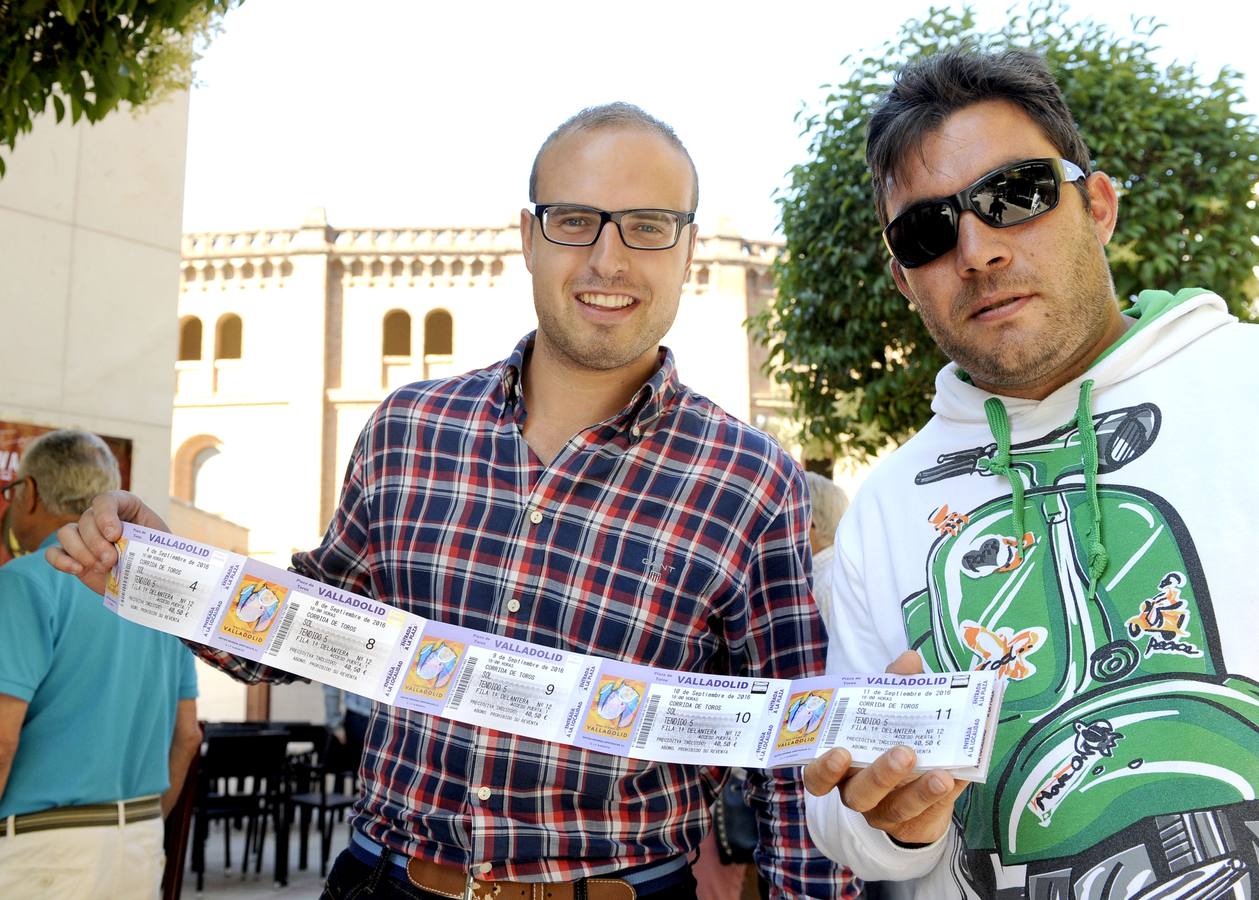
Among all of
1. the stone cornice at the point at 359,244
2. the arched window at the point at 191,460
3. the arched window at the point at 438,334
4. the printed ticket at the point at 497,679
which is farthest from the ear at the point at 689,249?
the arched window at the point at 191,460

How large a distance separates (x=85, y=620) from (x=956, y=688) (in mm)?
2840

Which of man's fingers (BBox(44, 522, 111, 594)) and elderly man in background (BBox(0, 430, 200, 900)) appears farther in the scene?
elderly man in background (BBox(0, 430, 200, 900))

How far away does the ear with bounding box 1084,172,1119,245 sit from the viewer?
2.05 metres

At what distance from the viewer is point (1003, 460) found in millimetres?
1886

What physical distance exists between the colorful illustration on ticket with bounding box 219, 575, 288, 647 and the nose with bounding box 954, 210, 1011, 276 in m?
1.37

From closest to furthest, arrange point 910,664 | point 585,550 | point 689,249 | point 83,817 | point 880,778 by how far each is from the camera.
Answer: point 880,778
point 910,664
point 585,550
point 689,249
point 83,817

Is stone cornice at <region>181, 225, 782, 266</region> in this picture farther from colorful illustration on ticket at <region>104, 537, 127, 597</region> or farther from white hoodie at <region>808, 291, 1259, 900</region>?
white hoodie at <region>808, 291, 1259, 900</region>

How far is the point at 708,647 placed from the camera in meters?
2.31

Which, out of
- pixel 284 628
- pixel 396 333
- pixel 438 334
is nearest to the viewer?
pixel 284 628

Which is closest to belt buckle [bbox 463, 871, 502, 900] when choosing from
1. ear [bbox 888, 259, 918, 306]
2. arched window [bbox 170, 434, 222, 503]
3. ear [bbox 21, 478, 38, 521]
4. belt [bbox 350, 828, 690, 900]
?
belt [bbox 350, 828, 690, 900]

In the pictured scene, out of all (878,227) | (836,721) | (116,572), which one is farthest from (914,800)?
(878,227)

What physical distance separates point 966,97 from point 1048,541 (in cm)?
80

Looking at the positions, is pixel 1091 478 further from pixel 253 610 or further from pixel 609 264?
pixel 253 610

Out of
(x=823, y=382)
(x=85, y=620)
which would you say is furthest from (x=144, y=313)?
(x=823, y=382)
